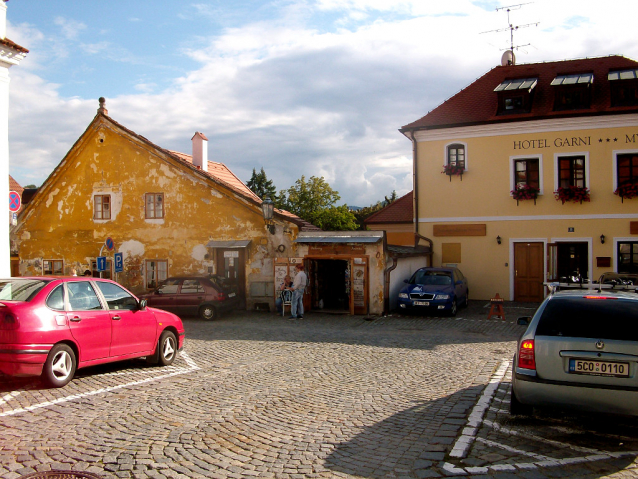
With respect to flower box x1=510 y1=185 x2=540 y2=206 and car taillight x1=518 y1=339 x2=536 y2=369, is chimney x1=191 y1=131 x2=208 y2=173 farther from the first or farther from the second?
car taillight x1=518 y1=339 x2=536 y2=369

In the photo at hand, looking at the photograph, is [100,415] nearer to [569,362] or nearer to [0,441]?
[0,441]

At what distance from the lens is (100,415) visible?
6.97 metres

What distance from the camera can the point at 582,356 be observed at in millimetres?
5969

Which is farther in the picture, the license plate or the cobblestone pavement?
the license plate

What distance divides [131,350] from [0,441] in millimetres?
3682

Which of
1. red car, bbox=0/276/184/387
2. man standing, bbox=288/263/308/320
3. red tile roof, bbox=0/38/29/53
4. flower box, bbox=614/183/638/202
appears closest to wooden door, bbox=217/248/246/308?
man standing, bbox=288/263/308/320

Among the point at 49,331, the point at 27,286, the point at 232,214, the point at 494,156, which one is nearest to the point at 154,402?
the point at 49,331

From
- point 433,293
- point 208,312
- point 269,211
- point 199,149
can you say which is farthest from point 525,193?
point 199,149

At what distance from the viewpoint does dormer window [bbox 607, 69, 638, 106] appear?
23297mm

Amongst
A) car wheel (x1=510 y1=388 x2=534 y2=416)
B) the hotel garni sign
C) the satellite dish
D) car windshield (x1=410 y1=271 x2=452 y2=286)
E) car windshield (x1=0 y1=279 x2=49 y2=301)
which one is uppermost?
the satellite dish

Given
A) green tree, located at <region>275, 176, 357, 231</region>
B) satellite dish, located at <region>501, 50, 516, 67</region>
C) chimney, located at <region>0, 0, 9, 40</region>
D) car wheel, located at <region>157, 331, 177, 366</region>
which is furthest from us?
green tree, located at <region>275, 176, 357, 231</region>

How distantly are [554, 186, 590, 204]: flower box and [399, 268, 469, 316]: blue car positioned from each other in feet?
22.4

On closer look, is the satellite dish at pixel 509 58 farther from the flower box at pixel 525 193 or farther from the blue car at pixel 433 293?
the blue car at pixel 433 293

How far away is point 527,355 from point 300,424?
2706 mm
